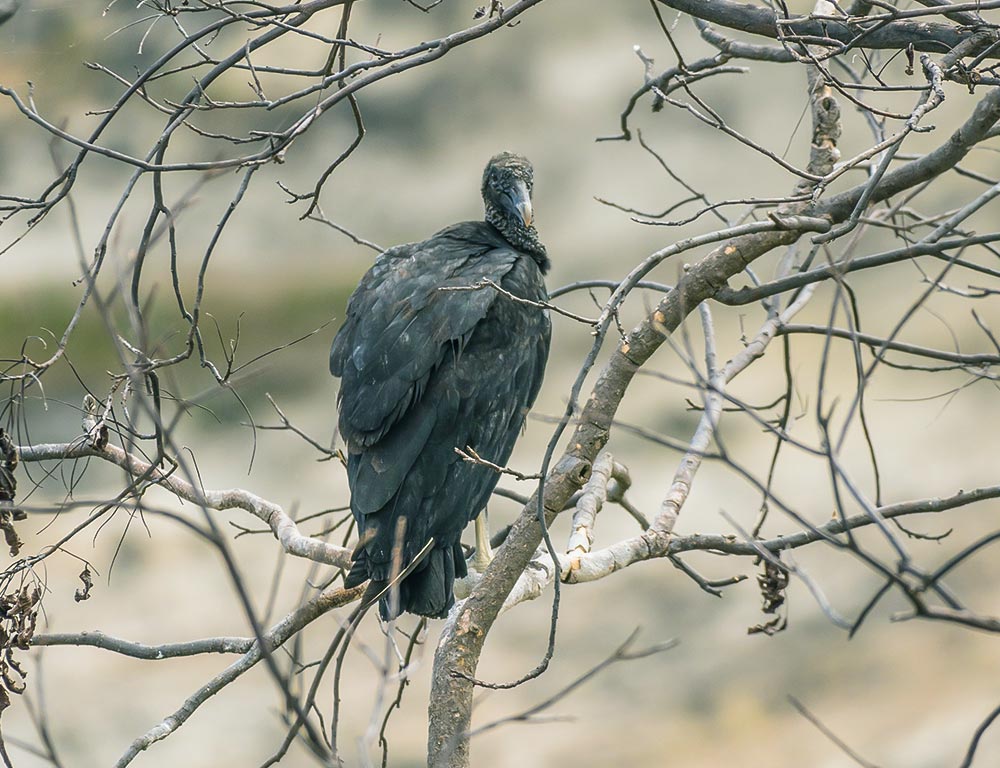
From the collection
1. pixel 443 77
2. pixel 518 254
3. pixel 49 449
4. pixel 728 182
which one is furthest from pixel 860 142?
pixel 49 449

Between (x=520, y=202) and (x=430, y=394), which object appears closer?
(x=430, y=394)

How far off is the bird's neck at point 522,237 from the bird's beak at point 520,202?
0.10 feet

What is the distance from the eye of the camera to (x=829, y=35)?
1.95 m

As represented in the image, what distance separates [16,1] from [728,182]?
27.0 ft

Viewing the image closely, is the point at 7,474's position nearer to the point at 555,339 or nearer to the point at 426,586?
the point at 426,586

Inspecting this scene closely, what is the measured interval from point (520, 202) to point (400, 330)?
71cm

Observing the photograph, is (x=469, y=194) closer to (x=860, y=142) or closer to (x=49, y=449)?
(x=860, y=142)

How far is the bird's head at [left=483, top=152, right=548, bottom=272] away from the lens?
3.02 m

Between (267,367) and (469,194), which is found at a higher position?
(469,194)

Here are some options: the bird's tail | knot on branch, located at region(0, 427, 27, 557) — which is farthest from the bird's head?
knot on branch, located at region(0, 427, 27, 557)

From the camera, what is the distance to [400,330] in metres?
2.49

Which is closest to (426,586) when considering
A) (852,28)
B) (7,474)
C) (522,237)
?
(7,474)

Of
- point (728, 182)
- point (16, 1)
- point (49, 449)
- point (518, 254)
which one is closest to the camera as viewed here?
point (16, 1)

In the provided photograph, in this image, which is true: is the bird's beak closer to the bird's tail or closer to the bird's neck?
the bird's neck
